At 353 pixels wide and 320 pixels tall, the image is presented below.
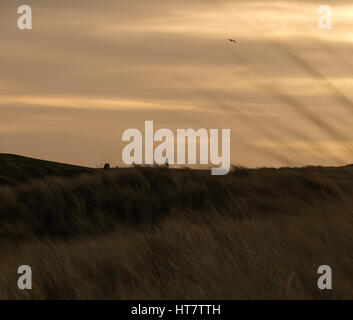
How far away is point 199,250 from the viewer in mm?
6777

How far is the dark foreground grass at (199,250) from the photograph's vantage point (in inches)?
225

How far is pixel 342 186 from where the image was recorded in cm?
1182

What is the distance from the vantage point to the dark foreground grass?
5711 millimetres

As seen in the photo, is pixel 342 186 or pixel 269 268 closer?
pixel 269 268

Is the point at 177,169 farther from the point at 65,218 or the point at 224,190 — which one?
the point at 65,218

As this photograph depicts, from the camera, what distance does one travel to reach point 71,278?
6.40 m

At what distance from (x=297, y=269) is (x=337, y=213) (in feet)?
8.45

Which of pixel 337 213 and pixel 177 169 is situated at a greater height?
pixel 177 169
